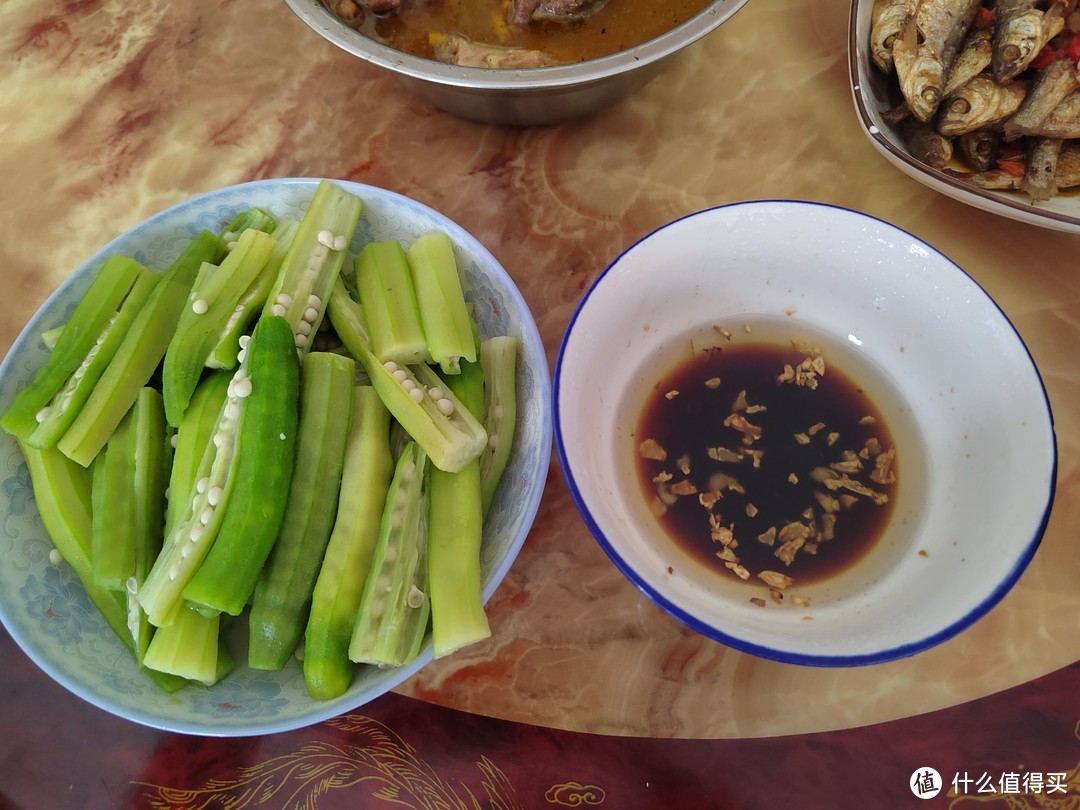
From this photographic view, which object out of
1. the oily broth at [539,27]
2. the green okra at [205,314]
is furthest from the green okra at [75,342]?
the oily broth at [539,27]

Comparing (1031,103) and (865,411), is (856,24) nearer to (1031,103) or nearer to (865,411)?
(1031,103)

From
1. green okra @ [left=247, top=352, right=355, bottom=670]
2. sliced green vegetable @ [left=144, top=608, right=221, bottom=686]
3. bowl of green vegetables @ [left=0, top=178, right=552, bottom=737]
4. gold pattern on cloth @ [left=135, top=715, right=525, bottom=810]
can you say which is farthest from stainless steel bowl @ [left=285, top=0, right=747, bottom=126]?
gold pattern on cloth @ [left=135, top=715, right=525, bottom=810]

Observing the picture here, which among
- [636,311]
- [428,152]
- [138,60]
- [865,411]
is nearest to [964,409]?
[865,411]

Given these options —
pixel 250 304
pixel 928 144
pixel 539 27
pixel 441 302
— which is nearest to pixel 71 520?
pixel 250 304

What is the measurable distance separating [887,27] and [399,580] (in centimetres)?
154

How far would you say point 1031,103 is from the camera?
143 cm

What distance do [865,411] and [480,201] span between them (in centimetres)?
96

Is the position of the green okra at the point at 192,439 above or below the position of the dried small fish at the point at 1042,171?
above

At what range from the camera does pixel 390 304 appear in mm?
1209

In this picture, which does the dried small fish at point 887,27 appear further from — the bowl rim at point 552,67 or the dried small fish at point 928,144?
the bowl rim at point 552,67

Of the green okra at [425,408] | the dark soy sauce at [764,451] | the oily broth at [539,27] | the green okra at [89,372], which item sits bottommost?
the dark soy sauce at [764,451]

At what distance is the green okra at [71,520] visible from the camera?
110 centimetres

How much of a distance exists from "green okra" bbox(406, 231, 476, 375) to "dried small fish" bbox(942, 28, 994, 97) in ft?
3.69

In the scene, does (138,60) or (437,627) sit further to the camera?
(138,60)
